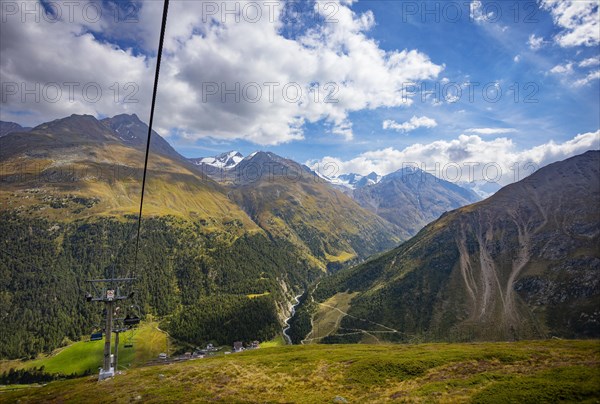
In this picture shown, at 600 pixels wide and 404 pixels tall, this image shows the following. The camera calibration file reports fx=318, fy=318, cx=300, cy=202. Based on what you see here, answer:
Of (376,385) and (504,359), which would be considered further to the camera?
(504,359)

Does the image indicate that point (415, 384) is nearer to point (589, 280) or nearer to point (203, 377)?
point (203, 377)

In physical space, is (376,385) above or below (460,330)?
above

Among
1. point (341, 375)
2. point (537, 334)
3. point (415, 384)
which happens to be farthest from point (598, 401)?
point (537, 334)

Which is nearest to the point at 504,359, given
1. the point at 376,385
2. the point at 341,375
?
the point at 376,385

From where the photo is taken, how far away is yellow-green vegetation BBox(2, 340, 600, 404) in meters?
38.1

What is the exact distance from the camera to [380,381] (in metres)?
53.6

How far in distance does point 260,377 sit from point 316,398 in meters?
21.9

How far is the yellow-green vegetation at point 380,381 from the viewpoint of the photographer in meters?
38.1

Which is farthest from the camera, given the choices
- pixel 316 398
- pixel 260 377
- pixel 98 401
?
pixel 260 377

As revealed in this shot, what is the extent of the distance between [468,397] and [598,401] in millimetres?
12066

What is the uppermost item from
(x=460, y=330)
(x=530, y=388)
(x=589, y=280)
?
(x=530, y=388)

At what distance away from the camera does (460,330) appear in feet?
650

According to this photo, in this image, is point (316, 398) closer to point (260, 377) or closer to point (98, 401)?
point (260, 377)

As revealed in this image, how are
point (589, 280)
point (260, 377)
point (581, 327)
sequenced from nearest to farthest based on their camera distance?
point (260, 377) < point (581, 327) < point (589, 280)
